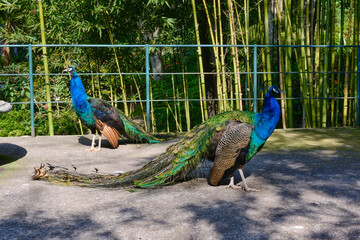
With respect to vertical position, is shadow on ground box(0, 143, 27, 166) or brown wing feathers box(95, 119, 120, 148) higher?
brown wing feathers box(95, 119, 120, 148)

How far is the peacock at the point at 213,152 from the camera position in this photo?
3.59m

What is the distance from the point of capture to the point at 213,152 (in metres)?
3.68

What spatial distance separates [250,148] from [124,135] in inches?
93.0

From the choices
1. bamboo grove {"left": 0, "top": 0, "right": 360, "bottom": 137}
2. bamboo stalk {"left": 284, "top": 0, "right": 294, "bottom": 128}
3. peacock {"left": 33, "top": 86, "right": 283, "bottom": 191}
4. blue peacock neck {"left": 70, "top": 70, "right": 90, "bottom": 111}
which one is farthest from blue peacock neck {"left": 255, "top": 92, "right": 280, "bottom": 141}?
bamboo stalk {"left": 284, "top": 0, "right": 294, "bottom": 128}

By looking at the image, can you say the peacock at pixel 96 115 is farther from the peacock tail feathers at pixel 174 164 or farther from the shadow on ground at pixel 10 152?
the peacock tail feathers at pixel 174 164

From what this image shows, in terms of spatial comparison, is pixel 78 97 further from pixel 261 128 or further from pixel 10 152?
pixel 261 128

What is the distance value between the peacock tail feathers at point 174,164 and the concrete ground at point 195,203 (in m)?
0.08

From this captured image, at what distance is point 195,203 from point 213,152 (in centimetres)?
53

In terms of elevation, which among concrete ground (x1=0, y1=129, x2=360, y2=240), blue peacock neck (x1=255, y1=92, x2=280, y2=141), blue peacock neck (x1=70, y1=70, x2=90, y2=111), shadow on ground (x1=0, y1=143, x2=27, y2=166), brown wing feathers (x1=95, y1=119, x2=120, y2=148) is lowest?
concrete ground (x1=0, y1=129, x2=360, y2=240)

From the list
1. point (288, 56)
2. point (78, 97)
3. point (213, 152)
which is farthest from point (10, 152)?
point (288, 56)

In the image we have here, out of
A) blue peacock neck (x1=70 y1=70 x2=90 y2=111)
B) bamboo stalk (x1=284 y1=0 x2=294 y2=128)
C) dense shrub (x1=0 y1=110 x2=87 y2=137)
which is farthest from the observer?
dense shrub (x1=0 y1=110 x2=87 y2=137)

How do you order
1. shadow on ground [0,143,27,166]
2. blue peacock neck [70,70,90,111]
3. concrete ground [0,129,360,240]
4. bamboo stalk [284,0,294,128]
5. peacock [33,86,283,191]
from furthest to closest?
bamboo stalk [284,0,294,128] < blue peacock neck [70,70,90,111] < shadow on ground [0,143,27,166] < peacock [33,86,283,191] < concrete ground [0,129,360,240]

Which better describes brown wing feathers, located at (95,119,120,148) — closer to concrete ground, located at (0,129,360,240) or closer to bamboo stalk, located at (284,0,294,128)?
concrete ground, located at (0,129,360,240)

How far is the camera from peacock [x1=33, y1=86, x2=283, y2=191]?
3588 mm
